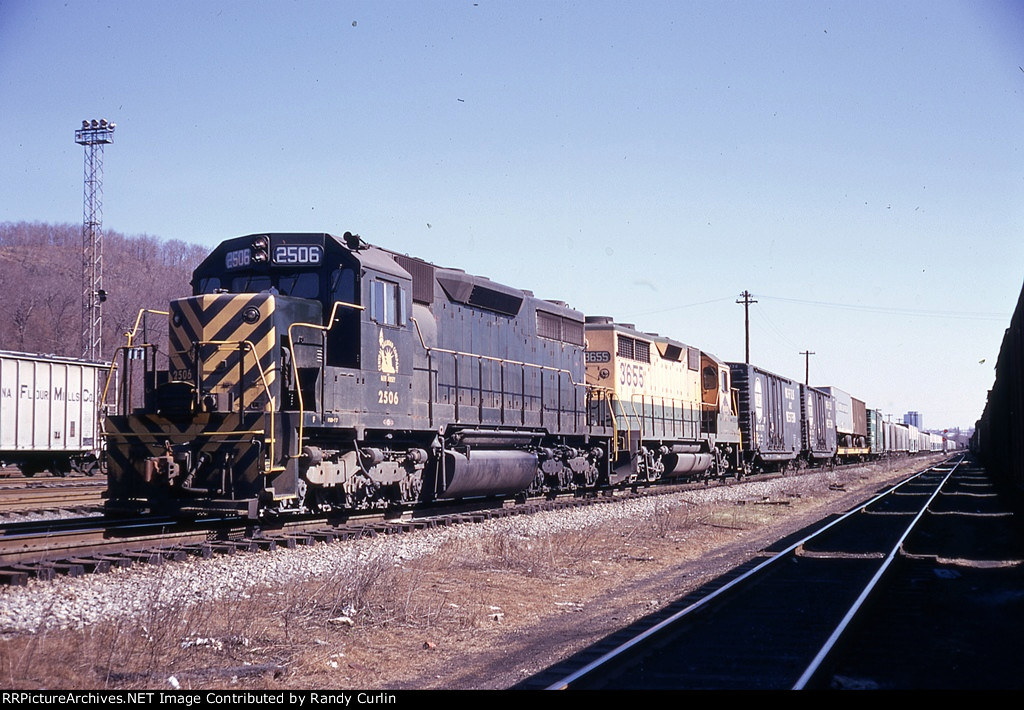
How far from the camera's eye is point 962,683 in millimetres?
5891

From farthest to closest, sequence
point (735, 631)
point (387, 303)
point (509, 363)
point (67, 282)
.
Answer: point (67, 282) < point (509, 363) < point (387, 303) < point (735, 631)

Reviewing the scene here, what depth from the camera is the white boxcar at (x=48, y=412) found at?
76.4 feet

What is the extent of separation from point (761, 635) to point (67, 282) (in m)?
76.3

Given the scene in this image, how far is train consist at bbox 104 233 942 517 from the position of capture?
433 inches

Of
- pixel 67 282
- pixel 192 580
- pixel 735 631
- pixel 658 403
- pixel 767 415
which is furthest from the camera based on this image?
pixel 67 282

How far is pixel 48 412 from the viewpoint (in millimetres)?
24359

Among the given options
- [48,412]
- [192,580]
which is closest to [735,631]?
[192,580]

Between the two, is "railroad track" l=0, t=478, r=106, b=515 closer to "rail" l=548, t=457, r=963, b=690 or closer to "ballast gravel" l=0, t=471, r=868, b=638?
"ballast gravel" l=0, t=471, r=868, b=638

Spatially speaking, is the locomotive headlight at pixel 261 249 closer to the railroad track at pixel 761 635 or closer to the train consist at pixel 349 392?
the train consist at pixel 349 392

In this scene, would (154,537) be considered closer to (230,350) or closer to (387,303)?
(230,350)

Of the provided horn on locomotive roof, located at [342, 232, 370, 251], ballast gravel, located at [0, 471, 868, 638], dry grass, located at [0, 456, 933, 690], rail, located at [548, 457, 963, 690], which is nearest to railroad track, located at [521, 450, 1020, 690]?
rail, located at [548, 457, 963, 690]

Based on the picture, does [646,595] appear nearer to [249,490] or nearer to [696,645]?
[696,645]

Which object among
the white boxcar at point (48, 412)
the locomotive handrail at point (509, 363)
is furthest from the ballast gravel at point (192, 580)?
the white boxcar at point (48, 412)

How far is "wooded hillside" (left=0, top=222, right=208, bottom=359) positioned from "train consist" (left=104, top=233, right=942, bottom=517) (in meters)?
39.8
